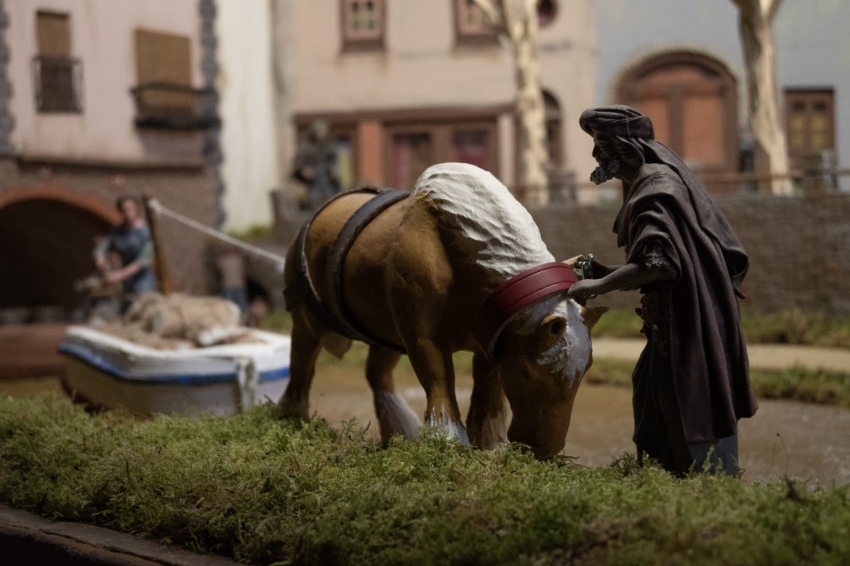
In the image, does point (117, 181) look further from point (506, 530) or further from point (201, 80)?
point (506, 530)

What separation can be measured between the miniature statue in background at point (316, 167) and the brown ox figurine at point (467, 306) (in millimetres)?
10073

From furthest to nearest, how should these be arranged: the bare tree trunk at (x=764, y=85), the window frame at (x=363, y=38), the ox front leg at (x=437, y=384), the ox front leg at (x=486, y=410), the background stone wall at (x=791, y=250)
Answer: the window frame at (x=363, y=38) → the bare tree trunk at (x=764, y=85) → the background stone wall at (x=791, y=250) → the ox front leg at (x=486, y=410) → the ox front leg at (x=437, y=384)

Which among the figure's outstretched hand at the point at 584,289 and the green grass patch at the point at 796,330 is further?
the green grass patch at the point at 796,330

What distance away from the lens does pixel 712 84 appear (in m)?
15.2

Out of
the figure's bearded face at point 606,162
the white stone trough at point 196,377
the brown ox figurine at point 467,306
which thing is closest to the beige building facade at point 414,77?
the white stone trough at point 196,377

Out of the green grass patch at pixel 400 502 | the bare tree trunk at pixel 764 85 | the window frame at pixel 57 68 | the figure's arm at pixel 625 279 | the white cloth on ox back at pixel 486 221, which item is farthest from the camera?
the window frame at pixel 57 68

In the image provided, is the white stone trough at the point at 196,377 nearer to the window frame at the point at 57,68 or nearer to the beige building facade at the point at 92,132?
the beige building facade at the point at 92,132

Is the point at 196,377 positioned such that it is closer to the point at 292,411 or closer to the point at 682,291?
the point at 292,411

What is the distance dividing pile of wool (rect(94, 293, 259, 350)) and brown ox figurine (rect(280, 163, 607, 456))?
2.33 meters

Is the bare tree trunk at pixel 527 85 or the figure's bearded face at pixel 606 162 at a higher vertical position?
the bare tree trunk at pixel 527 85

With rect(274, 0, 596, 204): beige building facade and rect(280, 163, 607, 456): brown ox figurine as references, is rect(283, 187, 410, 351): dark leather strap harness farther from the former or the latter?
rect(274, 0, 596, 204): beige building facade

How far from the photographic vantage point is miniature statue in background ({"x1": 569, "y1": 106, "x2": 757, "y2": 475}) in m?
3.72

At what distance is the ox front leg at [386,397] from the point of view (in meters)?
5.29

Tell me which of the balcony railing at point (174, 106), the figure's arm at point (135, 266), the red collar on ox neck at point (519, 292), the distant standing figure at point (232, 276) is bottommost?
the distant standing figure at point (232, 276)
